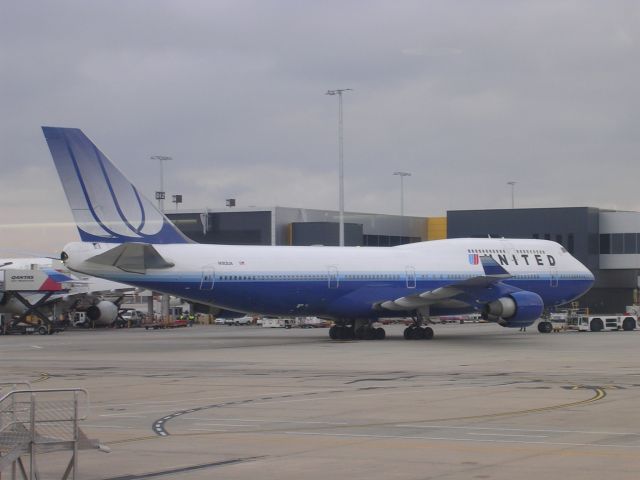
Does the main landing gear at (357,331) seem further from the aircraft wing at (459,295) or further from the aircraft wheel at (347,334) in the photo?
the aircraft wing at (459,295)

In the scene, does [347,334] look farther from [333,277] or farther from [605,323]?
[605,323]

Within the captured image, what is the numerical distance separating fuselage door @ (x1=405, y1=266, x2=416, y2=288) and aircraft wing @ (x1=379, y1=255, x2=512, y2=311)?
4.45ft

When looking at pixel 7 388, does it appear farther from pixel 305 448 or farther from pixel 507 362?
pixel 507 362

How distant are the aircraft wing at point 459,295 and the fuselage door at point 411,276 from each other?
1357 mm

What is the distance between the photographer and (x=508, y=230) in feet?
302

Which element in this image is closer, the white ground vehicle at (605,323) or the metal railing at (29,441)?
the metal railing at (29,441)

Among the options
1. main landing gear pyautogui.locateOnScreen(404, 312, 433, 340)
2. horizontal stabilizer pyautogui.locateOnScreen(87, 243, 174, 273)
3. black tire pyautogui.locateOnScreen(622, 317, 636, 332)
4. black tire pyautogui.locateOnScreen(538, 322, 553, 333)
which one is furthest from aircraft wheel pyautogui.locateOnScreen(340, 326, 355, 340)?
black tire pyautogui.locateOnScreen(622, 317, 636, 332)

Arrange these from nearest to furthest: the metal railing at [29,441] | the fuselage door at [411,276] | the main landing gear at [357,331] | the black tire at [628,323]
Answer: the metal railing at [29,441] → the fuselage door at [411,276] → the main landing gear at [357,331] → the black tire at [628,323]

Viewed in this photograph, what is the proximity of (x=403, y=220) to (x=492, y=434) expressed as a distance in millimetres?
88012

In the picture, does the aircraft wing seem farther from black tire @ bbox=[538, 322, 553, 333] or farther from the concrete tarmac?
black tire @ bbox=[538, 322, 553, 333]

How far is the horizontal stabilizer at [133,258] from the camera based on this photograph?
4294 centimetres

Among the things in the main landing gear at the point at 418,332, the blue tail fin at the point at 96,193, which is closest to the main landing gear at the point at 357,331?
the main landing gear at the point at 418,332

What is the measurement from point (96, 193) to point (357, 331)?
16442 mm

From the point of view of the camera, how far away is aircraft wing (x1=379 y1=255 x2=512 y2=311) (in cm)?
4962
